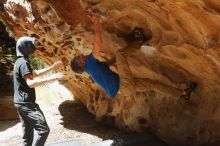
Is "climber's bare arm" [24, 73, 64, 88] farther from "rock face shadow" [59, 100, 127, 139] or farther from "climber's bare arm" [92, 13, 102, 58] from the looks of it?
"rock face shadow" [59, 100, 127, 139]

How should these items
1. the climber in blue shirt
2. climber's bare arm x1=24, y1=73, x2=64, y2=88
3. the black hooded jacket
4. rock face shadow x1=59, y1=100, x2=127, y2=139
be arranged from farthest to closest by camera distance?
rock face shadow x1=59, y1=100, x2=127, y2=139 < the climber in blue shirt < the black hooded jacket < climber's bare arm x1=24, y1=73, x2=64, y2=88

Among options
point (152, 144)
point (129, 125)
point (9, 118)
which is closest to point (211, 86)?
point (152, 144)

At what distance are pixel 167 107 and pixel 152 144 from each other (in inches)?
28.0

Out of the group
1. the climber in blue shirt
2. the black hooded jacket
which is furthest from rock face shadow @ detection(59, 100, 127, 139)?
the black hooded jacket

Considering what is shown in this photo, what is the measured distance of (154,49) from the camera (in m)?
6.04

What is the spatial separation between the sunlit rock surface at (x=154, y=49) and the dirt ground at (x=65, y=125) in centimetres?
42

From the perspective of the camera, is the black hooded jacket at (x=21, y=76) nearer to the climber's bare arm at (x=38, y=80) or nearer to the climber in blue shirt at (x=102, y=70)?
the climber's bare arm at (x=38, y=80)

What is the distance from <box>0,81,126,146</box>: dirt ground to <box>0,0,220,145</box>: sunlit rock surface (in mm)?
418

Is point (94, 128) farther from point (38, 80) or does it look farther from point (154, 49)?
point (38, 80)

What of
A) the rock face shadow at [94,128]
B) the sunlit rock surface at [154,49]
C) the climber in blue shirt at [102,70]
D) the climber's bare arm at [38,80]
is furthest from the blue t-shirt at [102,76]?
the rock face shadow at [94,128]

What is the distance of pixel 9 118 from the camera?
10266 millimetres

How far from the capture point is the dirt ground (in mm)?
7891

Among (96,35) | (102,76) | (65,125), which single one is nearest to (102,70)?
(102,76)

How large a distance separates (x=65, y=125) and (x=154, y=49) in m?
3.55
